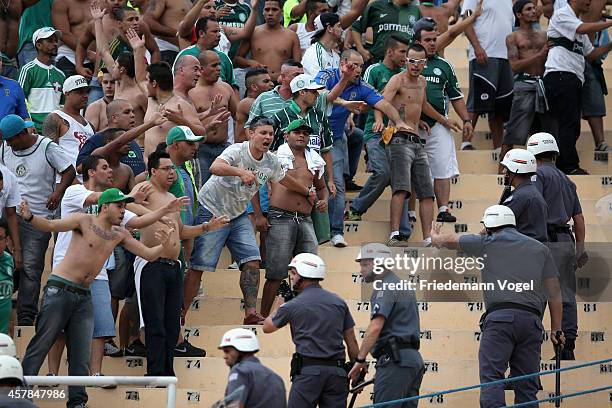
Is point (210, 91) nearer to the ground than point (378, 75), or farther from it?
nearer to the ground

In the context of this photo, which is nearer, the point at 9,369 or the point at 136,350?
the point at 9,369

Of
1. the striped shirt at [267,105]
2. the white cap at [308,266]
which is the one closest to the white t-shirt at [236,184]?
the striped shirt at [267,105]

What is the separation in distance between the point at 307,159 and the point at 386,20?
368cm

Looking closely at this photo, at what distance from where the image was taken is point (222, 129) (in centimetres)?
1526

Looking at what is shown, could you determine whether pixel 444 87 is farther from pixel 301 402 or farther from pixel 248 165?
pixel 301 402

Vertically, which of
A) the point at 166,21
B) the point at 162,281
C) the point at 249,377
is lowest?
the point at 249,377

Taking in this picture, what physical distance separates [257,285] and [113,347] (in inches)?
52.2

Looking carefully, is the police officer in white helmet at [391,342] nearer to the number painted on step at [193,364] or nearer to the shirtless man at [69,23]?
the number painted on step at [193,364]

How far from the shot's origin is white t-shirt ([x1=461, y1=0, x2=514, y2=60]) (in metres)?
17.5

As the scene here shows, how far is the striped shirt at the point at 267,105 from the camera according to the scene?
15.1 meters

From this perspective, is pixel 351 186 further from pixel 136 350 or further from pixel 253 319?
pixel 136 350

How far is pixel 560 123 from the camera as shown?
17.1 m

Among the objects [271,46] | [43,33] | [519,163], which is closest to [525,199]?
[519,163]

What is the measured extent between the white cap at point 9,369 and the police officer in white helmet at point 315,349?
6.79 feet
